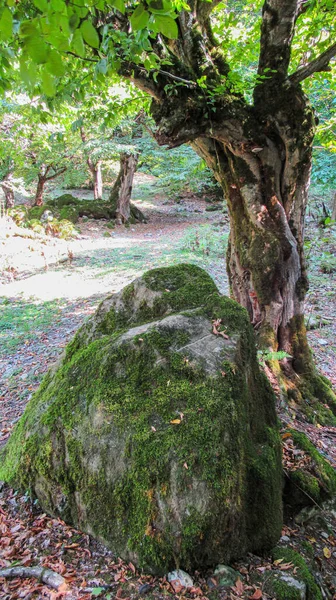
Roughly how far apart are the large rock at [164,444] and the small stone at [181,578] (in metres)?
0.05

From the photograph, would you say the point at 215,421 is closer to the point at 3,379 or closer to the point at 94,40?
the point at 94,40

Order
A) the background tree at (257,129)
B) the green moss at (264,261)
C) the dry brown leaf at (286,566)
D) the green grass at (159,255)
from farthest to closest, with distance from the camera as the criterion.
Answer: the green grass at (159,255) → the green moss at (264,261) → the background tree at (257,129) → the dry brown leaf at (286,566)

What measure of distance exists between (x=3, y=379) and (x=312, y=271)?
27.8ft

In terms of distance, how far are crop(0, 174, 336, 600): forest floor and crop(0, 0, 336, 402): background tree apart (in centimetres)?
104

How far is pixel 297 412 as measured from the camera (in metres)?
4.06

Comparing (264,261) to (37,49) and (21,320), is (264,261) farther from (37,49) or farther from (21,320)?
(21,320)

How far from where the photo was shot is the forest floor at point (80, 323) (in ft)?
6.64

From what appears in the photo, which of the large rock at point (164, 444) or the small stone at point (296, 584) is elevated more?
the large rock at point (164, 444)

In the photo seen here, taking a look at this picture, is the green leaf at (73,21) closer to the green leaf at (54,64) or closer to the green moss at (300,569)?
the green leaf at (54,64)

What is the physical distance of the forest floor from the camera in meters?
2.03

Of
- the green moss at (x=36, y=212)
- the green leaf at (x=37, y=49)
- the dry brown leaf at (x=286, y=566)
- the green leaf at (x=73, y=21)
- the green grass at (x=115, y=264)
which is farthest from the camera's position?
the green moss at (x=36, y=212)

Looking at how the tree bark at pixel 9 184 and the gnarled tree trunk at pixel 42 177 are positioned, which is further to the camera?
the gnarled tree trunk at pixel 42 177

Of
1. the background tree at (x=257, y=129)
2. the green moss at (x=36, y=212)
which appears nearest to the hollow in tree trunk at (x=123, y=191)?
the green moss at (x=36, y=212)

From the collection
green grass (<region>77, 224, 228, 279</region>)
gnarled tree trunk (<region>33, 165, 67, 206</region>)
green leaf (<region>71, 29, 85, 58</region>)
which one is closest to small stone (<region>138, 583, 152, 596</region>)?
green leaf (<region>71, 29, 85, 58</region>)
